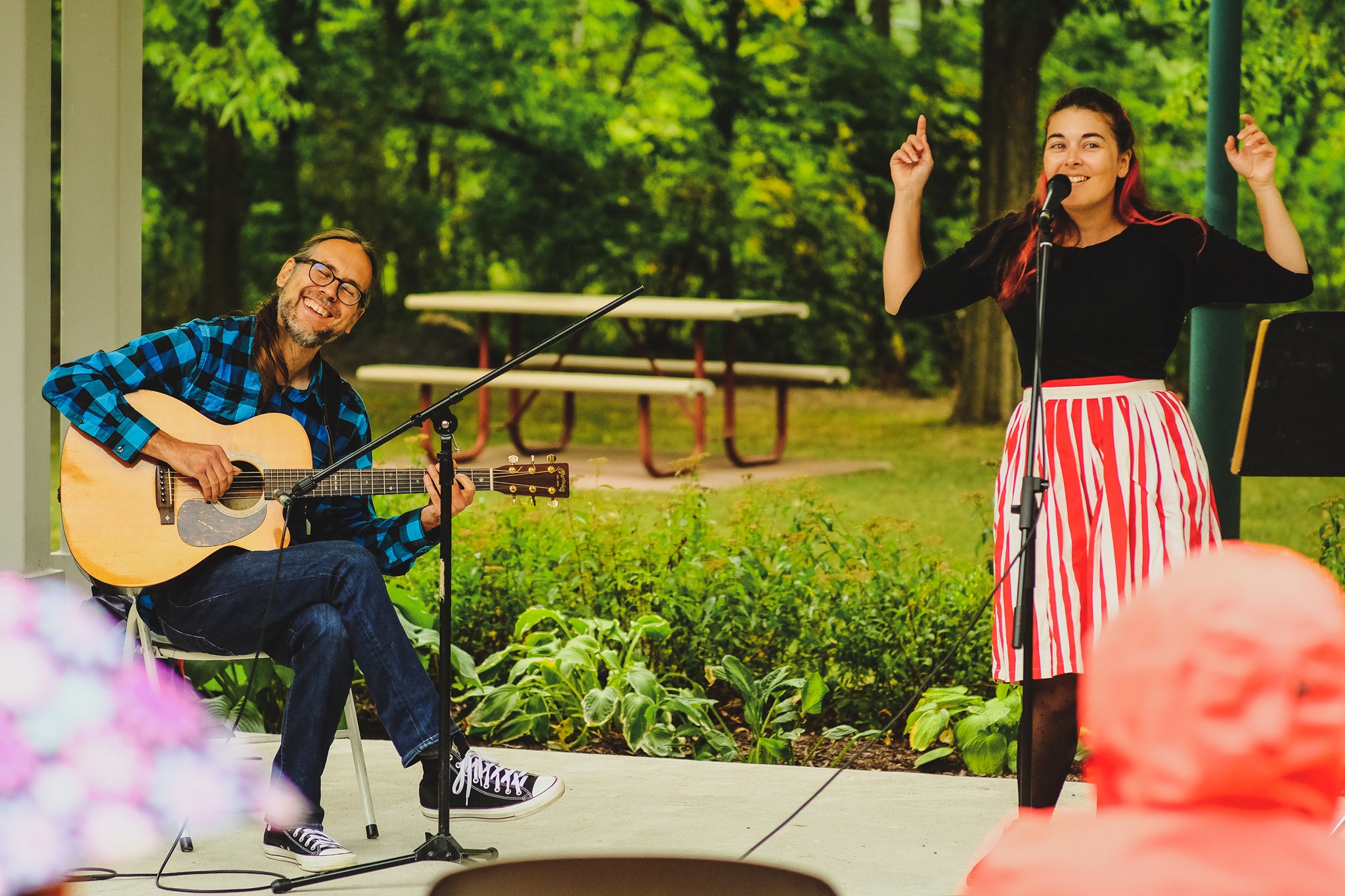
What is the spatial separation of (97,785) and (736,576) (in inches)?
145

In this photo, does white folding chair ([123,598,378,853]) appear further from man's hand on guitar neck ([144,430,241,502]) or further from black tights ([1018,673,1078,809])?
black tights ([1018,673,1078,809])

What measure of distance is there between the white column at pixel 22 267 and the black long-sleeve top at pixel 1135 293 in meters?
2.64

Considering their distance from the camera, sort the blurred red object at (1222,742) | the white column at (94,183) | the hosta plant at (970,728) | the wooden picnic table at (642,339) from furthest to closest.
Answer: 1. the wooden picnic table at (642,339)
2. the white column at (94,183)
3. the hosta plant at (970,728)
4. the blurred red object at (1222,742)

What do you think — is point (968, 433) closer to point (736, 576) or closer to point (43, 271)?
point (736, 576)

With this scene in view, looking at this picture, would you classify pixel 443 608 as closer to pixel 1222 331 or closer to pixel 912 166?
pixel 912 166

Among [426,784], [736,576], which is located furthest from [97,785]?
[736,576]

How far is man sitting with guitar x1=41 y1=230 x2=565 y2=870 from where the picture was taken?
3.23m

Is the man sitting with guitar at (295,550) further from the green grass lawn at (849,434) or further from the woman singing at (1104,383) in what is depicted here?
the green grass lawn at (849,434)

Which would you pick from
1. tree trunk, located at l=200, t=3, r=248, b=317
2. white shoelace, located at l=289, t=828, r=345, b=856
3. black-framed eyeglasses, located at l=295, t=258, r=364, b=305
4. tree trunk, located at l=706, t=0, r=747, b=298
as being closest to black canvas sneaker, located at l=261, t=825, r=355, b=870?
white shoelace, located at l=289, t=828, r=345, b=856

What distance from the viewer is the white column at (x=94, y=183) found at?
4336 mm

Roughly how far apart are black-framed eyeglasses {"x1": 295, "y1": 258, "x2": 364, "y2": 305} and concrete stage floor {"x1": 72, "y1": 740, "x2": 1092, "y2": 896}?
1.19m

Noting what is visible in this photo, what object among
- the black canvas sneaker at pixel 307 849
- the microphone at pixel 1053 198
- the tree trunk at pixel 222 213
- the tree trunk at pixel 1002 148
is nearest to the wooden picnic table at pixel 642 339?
the tree trunk at pixel 1002 148

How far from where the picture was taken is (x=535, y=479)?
3.31 m

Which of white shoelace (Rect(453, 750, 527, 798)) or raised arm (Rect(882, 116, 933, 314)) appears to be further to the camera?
white shoelace (Rect(453, 750, 527, 798))
